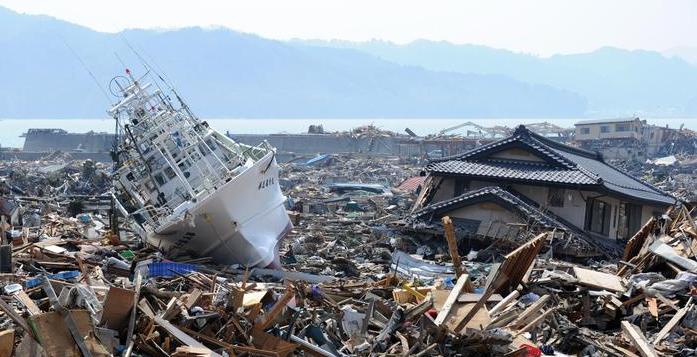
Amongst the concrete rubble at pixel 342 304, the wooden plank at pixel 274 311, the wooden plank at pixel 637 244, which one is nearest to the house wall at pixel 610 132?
the concrete rubble at pixel 342 304

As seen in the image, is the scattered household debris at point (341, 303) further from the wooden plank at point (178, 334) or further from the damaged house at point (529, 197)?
the damaged house at point (529, 197)

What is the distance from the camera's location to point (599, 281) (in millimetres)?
12523

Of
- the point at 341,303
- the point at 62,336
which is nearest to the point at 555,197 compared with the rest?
the point at 341,303

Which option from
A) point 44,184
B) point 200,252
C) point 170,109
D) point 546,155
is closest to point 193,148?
point 170,109

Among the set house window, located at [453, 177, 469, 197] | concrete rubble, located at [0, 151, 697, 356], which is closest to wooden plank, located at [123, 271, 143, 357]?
concrete rubble, located at [0, 151, 697, 356]

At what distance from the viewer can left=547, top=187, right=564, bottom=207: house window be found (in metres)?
21.6

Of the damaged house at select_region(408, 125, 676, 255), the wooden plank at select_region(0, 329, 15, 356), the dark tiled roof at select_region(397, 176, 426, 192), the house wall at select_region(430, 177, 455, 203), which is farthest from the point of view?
the dark tiled roof at select_region(397, 176, 426, 192)

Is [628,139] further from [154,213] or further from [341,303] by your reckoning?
[341,303]

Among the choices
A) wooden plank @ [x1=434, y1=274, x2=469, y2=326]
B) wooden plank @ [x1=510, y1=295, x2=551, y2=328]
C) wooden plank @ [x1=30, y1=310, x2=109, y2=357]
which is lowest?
wooden plank @ [x1=510, y1=295, x2=551, y2=328]

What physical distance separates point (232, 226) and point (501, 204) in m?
7.18

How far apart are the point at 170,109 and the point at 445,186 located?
8.56 metres

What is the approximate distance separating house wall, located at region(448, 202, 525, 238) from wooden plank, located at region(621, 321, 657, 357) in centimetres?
867

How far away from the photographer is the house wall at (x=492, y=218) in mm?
19734

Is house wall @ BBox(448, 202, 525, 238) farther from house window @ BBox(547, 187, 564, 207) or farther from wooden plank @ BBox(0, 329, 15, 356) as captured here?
wooden plank @ BBox(0, 329, 15, 356)
